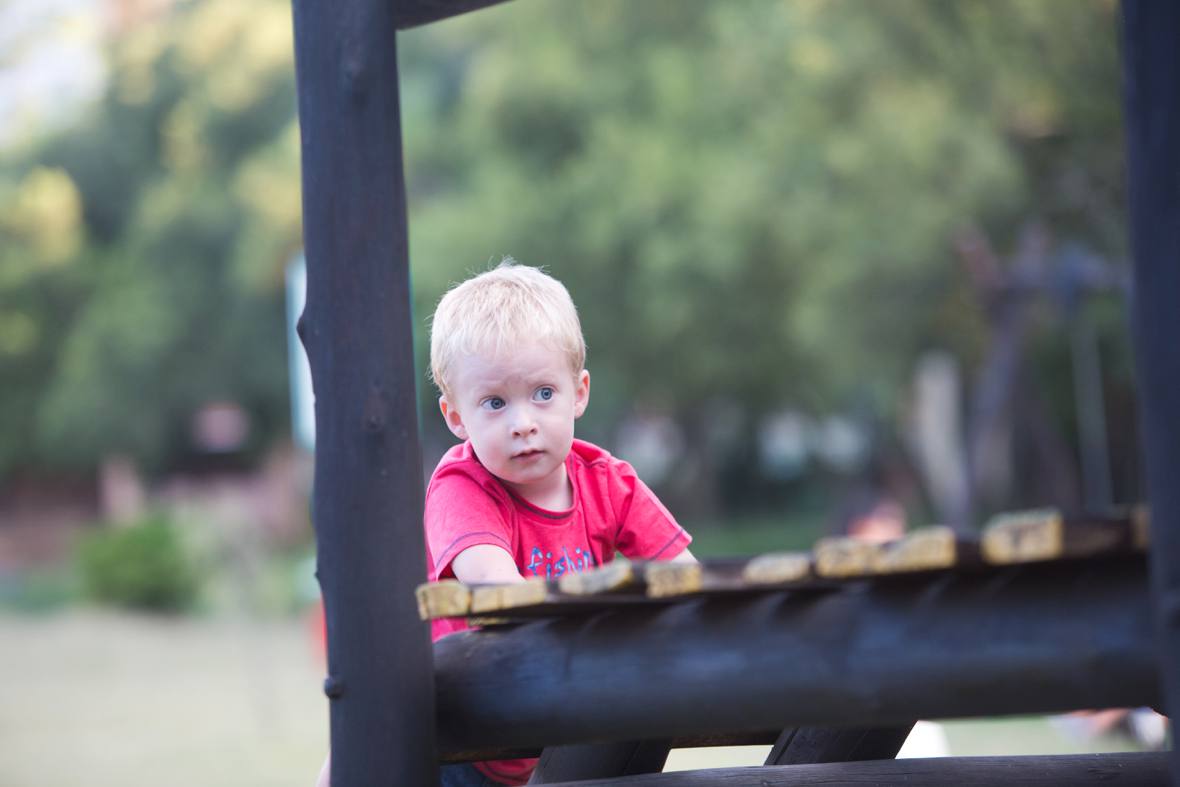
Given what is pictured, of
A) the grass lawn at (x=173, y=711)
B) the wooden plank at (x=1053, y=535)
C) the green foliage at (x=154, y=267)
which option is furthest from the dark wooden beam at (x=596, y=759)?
the green foliage at (x=154, y=267)

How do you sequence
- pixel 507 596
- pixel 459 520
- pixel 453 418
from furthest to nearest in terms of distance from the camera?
1. pixel 453 418
2. pixel 459 520
3. pixel 507 596

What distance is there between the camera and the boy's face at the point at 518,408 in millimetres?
2629

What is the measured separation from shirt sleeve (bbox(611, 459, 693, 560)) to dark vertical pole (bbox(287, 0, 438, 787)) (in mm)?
663

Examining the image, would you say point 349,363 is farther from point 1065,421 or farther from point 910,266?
point 1065,421

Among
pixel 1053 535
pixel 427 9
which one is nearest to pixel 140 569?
pixel 427 9

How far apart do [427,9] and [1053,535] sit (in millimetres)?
1376

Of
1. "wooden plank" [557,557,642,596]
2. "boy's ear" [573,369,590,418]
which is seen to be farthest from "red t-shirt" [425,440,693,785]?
"wooden plank" [557,557,642,596]

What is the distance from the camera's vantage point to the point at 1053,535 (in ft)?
5.61

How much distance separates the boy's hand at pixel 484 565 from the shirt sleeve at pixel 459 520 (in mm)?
13

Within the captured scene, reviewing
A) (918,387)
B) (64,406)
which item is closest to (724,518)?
(918,387)

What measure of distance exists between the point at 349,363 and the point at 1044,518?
1.09m

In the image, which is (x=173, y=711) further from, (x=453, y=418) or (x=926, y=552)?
(x=926, y=552)

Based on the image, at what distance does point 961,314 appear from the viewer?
2162 cm

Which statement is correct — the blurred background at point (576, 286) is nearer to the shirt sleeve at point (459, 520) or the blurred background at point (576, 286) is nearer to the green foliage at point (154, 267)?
the green foliage at point (154, 267)
